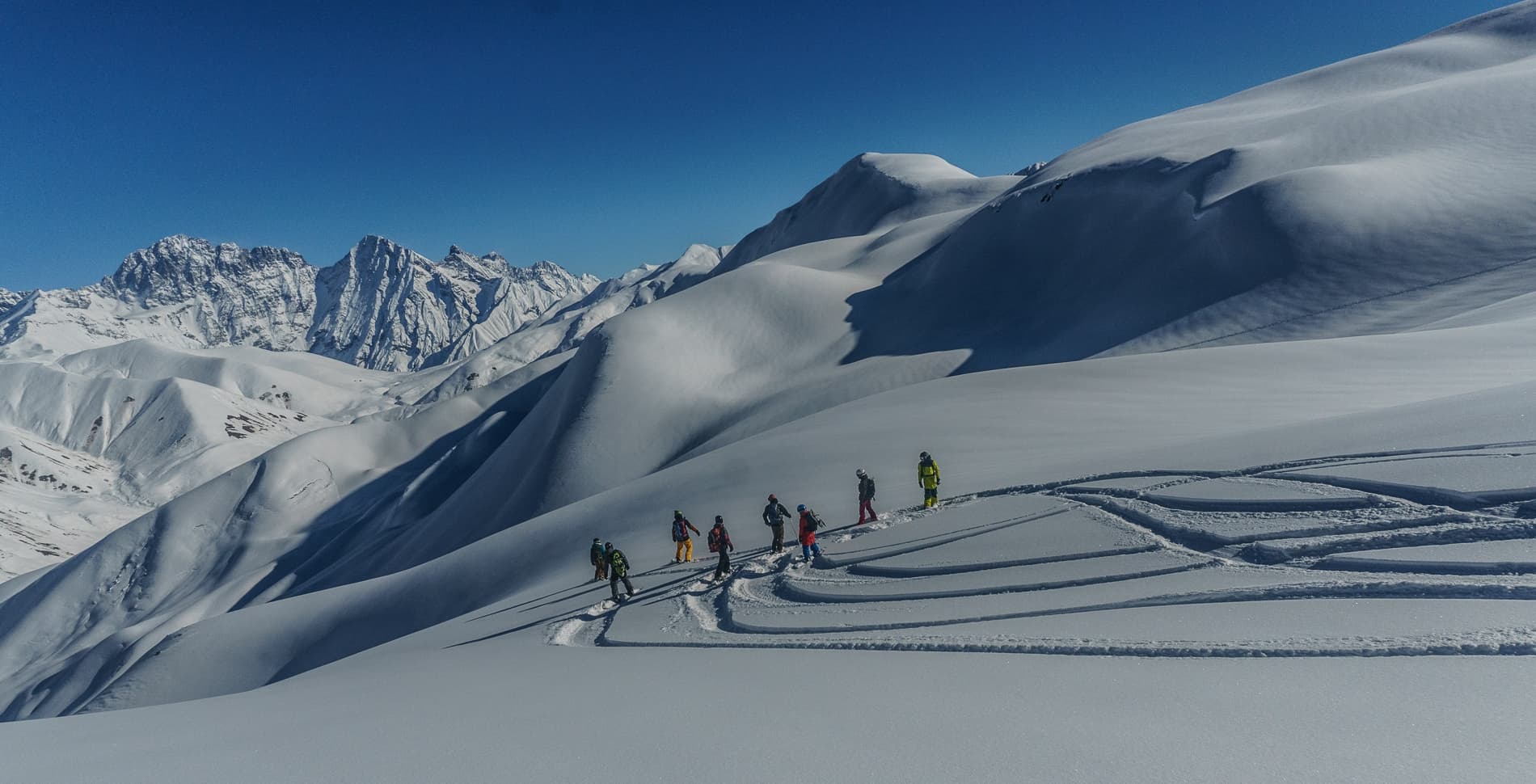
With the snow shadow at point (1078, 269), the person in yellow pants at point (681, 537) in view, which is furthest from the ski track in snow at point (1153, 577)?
the snow shadow at point (1078, 269)

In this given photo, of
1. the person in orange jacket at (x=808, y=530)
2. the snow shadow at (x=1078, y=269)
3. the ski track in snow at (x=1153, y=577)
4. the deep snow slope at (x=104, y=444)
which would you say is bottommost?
the ski track in snow at (x=1153, y=577)

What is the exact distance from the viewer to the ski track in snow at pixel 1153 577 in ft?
21.1

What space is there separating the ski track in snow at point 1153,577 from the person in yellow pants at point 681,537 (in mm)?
1562

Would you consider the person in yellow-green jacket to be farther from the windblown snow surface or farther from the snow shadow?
the snow shadow

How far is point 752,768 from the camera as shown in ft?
16.7

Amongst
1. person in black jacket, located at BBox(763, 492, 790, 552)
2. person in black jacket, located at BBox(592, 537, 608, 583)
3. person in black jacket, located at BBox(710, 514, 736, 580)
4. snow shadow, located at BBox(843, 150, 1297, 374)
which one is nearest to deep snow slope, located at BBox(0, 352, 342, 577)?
snow shadow, located at BBox(843, 150, 1297, 374)

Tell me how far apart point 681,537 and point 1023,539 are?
7212 mm

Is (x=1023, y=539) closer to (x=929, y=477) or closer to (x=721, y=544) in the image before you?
(x=929, y=477)

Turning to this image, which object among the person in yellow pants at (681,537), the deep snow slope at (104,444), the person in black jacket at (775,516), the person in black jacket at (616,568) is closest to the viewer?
the person in black jacket at (616,568)

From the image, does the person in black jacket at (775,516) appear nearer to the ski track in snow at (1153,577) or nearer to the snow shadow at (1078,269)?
the ski track in snow at (1153,577)

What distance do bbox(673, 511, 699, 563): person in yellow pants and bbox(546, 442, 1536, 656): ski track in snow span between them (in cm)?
156

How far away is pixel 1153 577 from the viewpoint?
28.7 ft

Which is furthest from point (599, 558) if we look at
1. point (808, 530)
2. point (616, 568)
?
point (808, 530)

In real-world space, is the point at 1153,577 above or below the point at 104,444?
below
